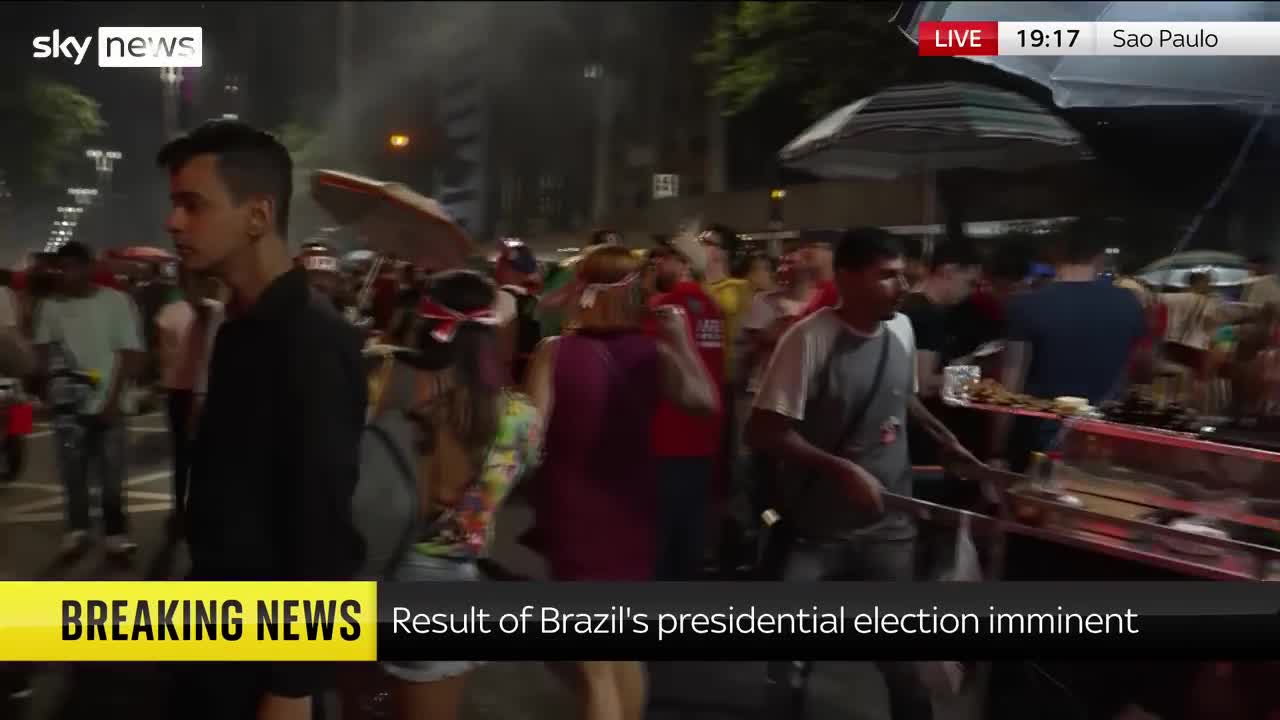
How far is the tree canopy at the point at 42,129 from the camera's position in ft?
Answer: 6.63

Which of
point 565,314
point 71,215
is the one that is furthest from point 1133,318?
point 71,215

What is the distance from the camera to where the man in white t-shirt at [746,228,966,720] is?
2.19m

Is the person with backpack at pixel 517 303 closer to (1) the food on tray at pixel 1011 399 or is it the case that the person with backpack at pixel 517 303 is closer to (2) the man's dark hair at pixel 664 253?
(2) the man's dark hair at pixel 664 253

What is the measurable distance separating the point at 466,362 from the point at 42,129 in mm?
823

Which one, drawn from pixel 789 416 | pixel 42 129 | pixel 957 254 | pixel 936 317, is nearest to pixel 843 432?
pixel 789 416

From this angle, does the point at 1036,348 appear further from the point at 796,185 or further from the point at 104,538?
the point at 104,538

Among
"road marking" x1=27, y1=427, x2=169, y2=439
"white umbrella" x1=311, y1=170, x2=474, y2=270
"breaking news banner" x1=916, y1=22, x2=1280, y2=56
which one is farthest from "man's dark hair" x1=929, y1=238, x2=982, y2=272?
"road marking" x1=27, y1=427, x2=169, y2=439

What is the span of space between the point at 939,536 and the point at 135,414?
4.75ft

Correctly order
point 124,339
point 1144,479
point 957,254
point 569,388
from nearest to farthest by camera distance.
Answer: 1. point 124,339
2. point 957,254
3. point 569,388
4. point 1144,479

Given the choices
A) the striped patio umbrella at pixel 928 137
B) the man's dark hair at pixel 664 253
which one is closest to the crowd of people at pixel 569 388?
the man's dark hair at pixel 664 253

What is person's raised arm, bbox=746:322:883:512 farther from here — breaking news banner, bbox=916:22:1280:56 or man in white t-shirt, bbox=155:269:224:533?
man in white t-shirt, bbox=155:269:224:533

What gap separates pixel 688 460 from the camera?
221 centimetres

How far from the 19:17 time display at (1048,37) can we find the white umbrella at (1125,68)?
0.02 metres

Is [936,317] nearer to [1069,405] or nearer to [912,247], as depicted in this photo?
[912,247]
